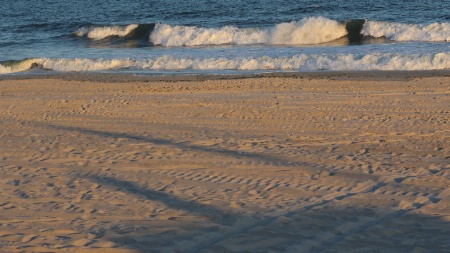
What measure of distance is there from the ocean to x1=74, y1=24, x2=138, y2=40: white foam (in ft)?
0.12

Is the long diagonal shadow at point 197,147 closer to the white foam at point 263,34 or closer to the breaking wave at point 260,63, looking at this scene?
the breaking wave at point 260,63

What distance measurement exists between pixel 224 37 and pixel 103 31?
596 centimetres

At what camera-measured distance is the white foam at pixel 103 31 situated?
91.9 feet

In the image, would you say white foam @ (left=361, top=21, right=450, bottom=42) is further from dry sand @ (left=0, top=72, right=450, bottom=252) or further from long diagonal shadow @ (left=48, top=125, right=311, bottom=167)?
long diagonal shadow @ (left=48, top=125, right=311, bottom=167)

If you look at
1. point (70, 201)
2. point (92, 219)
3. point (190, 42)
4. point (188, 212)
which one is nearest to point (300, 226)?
point (188, 212)

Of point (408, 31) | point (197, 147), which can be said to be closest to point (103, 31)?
point (408, 31)

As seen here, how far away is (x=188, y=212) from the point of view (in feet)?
21.6

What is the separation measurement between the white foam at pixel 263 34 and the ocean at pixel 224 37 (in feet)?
0.11

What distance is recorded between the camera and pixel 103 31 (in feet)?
93.2

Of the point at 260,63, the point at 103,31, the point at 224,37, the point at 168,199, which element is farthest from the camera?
the point at 103,31

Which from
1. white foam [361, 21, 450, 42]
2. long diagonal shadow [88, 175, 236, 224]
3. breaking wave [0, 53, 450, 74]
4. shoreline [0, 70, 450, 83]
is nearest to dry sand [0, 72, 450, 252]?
long diagonal shadow [88, 175, 236, 224]

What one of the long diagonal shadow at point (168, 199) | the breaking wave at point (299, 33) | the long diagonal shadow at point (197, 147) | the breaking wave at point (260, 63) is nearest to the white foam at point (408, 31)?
the breaking wave at point (299, 33)

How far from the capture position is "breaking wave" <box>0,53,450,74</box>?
16.7 metres

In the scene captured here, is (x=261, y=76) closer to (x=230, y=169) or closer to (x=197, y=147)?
(x=197, y=147)
